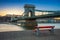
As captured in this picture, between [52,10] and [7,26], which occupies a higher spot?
[52,10]

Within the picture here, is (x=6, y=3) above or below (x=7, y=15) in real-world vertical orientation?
above

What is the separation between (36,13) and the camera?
4.70 m

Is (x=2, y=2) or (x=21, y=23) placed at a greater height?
(x=2, y=2)

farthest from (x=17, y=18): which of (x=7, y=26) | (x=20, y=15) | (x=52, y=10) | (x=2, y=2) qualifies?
(x=52, y=10)

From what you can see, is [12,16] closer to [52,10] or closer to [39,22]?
[39,22]

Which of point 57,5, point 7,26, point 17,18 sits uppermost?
point 57,5

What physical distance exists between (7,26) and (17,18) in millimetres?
483

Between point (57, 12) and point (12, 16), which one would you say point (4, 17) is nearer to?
point (12, 16)

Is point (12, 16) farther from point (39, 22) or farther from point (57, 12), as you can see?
point (57, 12)

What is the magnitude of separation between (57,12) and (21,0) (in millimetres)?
1468

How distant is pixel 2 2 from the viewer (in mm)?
4664

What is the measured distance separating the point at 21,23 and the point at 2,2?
1.08 m

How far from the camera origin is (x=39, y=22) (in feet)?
15.6

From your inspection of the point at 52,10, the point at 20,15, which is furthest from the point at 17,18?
the point at 52,10
